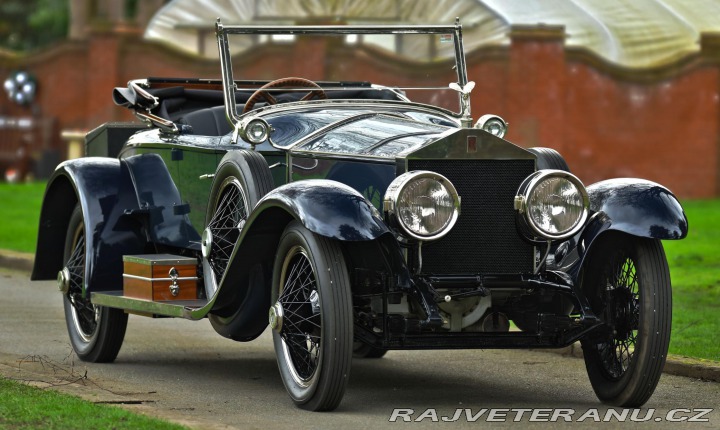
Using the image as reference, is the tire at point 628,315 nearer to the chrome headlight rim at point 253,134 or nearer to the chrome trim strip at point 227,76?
the chrome headlight rim at point 253,134

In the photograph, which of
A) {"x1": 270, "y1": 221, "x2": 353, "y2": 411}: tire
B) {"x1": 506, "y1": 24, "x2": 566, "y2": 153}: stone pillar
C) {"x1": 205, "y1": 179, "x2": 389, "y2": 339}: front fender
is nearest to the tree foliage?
{"x1": 506, "y1": 24, "x2": 566, "y2": 153}: stone pillar

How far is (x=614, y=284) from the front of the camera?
720cm

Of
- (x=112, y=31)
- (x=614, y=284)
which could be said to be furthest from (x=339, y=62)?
(x=614, y=284)

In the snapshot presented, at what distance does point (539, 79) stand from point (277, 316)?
21.0 metres

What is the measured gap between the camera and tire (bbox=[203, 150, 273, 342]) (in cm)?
757

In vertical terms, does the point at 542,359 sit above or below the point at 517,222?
below

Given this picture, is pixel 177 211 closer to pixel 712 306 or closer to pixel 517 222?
pixel 517 222

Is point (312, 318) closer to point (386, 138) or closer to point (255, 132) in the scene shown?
point (386, 138)

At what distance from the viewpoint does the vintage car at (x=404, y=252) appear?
6.80m

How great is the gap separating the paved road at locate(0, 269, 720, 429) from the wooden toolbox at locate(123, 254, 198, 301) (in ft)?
1.47

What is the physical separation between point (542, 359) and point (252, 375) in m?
1.86

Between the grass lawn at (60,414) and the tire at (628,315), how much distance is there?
2163 millimetres

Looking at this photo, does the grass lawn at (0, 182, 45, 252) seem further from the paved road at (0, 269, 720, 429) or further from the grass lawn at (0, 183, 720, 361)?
the paved road at (0, 269, 720, 429)

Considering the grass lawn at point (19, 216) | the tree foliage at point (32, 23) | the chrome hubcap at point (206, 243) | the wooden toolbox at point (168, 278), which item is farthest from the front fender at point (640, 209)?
the tree foliage at point (32, 23)
